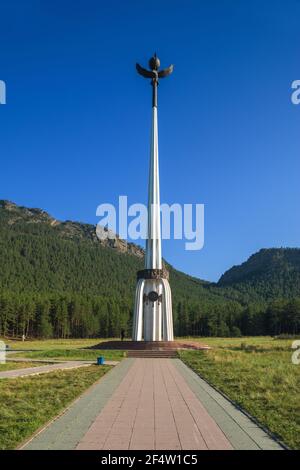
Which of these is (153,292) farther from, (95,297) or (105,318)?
(95,297)

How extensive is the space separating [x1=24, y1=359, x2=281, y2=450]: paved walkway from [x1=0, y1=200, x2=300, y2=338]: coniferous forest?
63.0 metres

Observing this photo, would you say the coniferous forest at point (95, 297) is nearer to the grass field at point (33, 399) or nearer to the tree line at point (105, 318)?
the tree line at point (105, 318)

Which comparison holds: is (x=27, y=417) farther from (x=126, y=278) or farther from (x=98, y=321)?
(x=126, y=278)

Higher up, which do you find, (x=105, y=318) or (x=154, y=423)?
(x=105, y=318)

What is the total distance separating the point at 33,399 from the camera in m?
11.9

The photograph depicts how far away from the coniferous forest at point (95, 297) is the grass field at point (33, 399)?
5783 cm

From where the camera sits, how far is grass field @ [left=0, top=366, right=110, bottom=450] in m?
8.21

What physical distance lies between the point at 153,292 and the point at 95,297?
5894 cm

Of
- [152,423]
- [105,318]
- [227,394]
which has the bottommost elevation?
[227,394]

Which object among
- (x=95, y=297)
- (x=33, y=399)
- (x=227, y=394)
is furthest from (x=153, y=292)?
(x=95, y=297)

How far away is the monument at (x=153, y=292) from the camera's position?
129 feet

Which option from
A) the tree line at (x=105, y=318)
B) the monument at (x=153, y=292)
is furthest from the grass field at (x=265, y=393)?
the tree line at (x=105, y=318)
